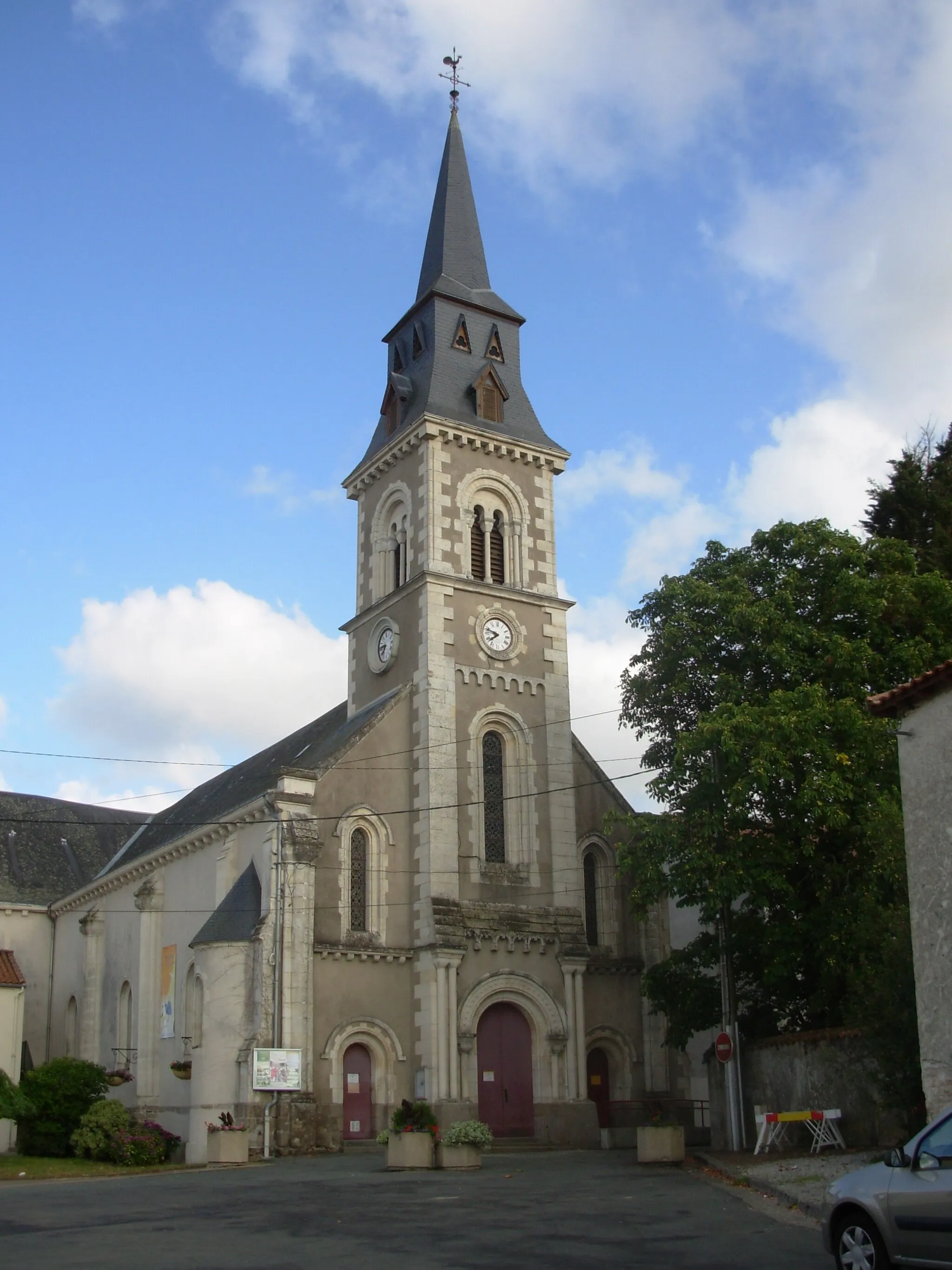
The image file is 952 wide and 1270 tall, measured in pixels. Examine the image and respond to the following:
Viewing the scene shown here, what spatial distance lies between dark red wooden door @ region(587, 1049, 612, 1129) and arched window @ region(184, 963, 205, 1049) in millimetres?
10202

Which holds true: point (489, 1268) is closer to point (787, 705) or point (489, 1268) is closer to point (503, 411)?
point (787, 705)

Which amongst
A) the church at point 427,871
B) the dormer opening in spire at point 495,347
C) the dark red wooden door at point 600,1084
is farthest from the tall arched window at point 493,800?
the dormer opening in spire at point 495,347

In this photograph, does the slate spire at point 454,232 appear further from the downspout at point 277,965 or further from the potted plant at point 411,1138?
the potted plant at point 411,1138

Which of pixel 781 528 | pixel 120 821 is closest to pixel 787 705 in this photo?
pixel 781 528

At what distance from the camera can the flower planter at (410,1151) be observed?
24.2m

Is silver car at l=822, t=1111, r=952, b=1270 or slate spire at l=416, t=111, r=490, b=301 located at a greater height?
slate spire at l=416, t=111, r=490, b=301

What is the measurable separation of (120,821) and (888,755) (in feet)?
113

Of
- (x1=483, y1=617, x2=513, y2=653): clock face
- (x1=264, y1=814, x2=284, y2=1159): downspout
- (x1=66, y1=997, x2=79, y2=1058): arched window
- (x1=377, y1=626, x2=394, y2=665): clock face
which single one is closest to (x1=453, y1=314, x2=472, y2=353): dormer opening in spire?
(x1=483, y1=617, x2=513, y2=653): clock face

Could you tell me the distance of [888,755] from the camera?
26.1 meters

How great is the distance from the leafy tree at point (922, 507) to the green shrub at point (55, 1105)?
24.9m

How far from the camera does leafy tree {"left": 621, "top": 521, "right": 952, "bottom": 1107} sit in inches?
997

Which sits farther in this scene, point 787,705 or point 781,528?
point 781,528

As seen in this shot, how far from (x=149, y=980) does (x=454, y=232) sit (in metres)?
24.9

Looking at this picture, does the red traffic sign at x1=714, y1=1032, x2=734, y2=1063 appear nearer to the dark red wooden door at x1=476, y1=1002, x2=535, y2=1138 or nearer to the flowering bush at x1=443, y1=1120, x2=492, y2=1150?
the flowering bush at x1=443, y1=1120, x2=492, y2=1150
